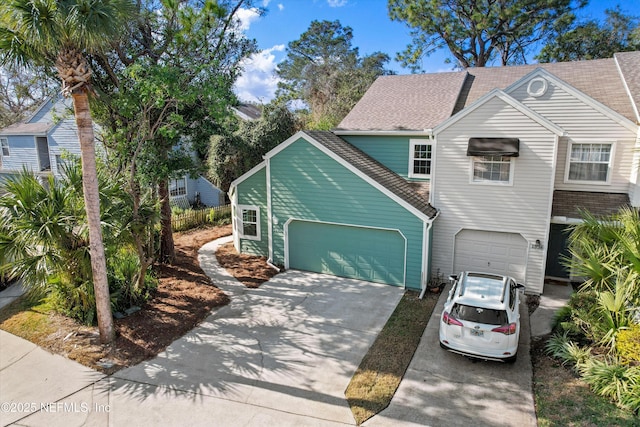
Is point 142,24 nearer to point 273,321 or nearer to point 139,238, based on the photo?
point 139,238

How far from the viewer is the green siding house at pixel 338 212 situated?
1339 cm

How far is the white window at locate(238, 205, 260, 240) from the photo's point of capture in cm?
1669

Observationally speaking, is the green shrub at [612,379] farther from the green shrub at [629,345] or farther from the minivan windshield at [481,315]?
the minivan windshield at [481,315]

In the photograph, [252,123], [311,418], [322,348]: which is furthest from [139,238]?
[252,123]

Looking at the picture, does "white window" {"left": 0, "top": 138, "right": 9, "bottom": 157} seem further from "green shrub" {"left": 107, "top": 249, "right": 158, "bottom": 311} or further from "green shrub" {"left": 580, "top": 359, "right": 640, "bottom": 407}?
"green shrub" {"left": 580, "top": 359, "right": 640, "bottom": 407}

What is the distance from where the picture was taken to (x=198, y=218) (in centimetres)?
2272

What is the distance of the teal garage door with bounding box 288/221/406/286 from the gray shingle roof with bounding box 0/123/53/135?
21.5m

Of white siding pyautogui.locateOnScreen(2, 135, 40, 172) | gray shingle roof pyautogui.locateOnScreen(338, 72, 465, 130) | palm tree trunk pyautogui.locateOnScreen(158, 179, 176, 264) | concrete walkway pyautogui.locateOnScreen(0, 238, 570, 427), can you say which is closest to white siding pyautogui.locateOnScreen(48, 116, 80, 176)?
white siding pyautogui.locateOnScreen(2, 135, 40, 172)

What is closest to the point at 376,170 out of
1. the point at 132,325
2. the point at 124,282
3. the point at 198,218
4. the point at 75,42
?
the point at 124,282

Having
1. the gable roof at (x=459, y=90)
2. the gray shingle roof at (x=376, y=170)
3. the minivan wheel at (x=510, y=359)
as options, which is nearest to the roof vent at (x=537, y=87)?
the gable roof at (x=459, y=90)

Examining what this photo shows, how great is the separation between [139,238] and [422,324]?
28.6 feet

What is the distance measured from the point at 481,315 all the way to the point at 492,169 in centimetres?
618

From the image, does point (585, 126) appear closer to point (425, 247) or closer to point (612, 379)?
point (425, 247)

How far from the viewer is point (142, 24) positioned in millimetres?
13672
